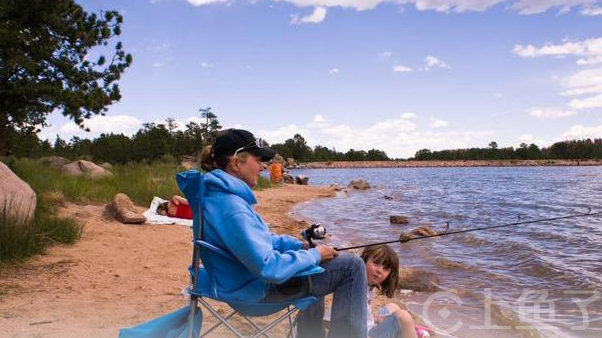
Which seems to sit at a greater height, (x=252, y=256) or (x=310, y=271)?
(x=252, y=256)

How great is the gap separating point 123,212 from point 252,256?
744 centimetres

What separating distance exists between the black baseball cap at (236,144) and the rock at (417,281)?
13.2ft

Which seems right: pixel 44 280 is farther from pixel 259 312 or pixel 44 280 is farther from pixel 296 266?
pixel 296 266

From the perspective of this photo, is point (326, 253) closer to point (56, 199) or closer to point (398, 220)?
point (56, 199)

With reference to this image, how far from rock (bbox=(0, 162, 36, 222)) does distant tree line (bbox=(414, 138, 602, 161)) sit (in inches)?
5218

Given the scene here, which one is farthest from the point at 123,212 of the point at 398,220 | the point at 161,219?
the point at 398,220

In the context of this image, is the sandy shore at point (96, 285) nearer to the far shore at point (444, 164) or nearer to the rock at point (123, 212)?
the rock at point (123, 212)

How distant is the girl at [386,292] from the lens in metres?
3.34

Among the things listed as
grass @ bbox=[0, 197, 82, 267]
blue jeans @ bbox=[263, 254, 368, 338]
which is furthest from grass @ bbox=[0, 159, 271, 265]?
blue jeans @ bbox=[263, 254, 368, 338]

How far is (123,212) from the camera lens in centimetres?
938

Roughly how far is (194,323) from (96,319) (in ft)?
6.08

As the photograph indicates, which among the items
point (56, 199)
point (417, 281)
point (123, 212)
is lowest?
point (417, 281)

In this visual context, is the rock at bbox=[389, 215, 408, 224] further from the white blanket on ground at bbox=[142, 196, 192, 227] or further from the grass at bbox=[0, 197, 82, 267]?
the grass at bbox=[0, 197, 82, 267]

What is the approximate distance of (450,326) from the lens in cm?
490
